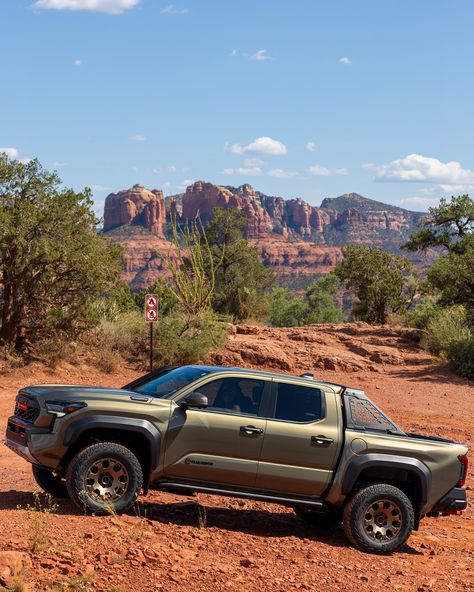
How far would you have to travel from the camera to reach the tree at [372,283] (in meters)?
42.8

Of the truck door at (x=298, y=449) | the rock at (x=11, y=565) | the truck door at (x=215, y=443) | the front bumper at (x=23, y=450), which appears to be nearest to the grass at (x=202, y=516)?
the truck door at (x=215, y=443)

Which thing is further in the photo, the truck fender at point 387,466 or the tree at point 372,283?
the tree at point 372,283

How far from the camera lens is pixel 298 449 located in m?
8.37

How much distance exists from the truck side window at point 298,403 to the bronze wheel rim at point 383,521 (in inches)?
43.3

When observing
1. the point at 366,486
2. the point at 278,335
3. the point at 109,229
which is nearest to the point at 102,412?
the point at 366,486

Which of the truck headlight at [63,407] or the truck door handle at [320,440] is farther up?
the truck headlight at [63,407]

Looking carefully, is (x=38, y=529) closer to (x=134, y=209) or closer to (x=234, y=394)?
(x=234, y=394)

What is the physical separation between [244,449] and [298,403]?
0.75 metres

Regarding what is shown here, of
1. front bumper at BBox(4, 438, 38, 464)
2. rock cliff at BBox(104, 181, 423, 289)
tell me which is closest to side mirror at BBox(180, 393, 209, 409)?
front bumper at BBox(4, 438, 38, 464)

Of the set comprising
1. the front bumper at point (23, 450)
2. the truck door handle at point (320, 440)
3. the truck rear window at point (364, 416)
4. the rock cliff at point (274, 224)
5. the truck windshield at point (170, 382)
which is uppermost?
the rock cliff at point (274, 224)

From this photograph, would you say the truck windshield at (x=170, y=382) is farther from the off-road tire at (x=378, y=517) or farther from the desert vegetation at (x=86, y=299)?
the desert vegetation at (x=86, y=299)

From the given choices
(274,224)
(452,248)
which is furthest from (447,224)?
(274,224)

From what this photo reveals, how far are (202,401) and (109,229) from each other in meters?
154

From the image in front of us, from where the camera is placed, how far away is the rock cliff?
137250mm
